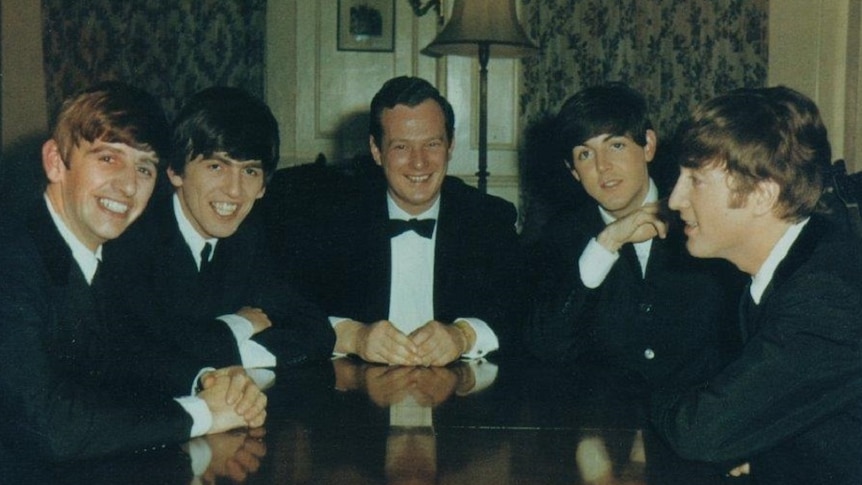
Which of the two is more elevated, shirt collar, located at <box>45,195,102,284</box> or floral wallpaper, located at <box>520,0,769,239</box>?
floral wallpaper, located at <box>520,0,769,239</box>

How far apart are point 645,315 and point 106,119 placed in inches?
58.1

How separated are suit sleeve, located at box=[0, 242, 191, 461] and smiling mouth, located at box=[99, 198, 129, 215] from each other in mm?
196

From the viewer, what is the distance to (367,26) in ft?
17.6

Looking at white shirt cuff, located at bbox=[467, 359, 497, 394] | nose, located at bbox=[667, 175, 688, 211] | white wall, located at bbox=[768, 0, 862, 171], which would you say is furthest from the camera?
white wall, located at bbox=[768, 0, 862, 171]

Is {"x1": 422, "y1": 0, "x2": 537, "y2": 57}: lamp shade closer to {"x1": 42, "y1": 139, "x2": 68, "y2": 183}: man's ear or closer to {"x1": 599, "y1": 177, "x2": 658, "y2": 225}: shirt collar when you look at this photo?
{"x1": 599, "y1": 177, "x2": 658, "y2": 225}: shirt collar

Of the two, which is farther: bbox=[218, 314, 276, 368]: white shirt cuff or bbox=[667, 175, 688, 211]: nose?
bbox=[218, 314, 276, 368]: white shirt cuff

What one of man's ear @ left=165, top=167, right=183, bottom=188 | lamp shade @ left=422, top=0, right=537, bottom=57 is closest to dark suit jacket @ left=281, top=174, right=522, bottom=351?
man's ear @ left=165, top=167, right=183, bottom=188

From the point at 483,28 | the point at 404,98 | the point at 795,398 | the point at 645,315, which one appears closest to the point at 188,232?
the point at 404,98

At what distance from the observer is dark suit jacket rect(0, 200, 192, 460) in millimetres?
1361

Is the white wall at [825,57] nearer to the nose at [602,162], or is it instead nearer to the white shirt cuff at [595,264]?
the nose at [602,162]

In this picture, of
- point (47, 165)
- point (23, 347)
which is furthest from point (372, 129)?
point (23, 347)

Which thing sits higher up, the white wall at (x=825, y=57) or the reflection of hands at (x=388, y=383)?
the white wall at (x=825, y=57)

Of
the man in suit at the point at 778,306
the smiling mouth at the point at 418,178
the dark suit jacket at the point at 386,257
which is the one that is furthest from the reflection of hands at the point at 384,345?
the man in suit at the point at 778,306

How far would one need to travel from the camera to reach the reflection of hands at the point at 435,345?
217cm
